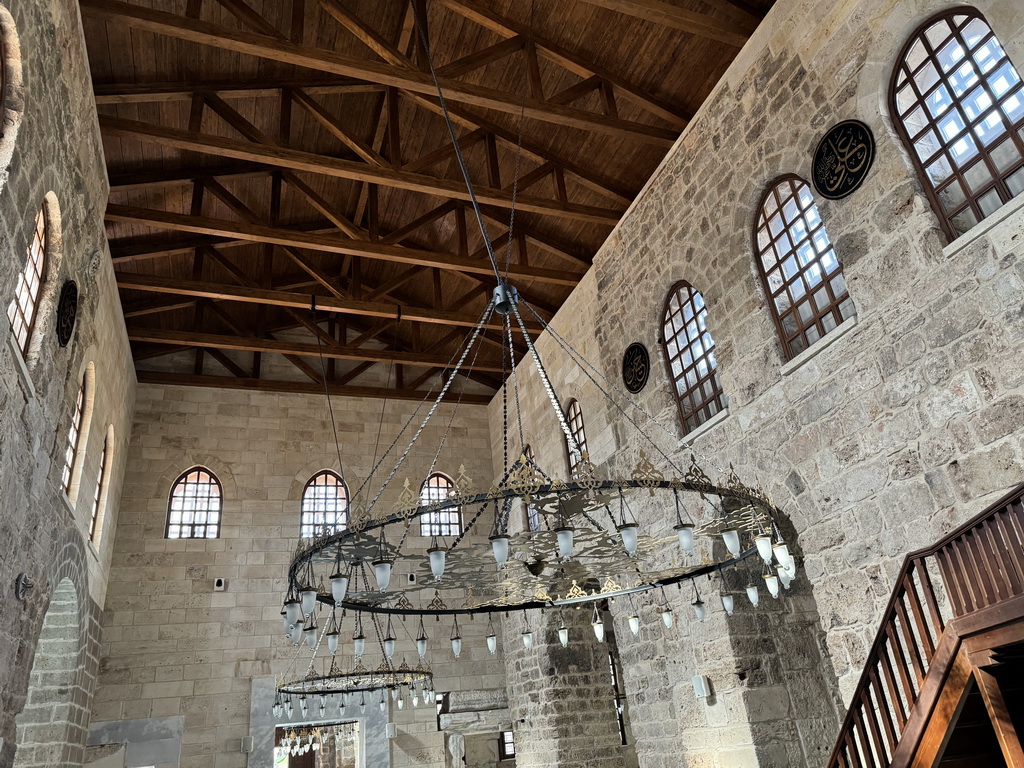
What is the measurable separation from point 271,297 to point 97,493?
311 cm

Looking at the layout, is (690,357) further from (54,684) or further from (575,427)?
(54,684)

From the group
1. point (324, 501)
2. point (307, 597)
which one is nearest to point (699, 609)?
point (307, 597)

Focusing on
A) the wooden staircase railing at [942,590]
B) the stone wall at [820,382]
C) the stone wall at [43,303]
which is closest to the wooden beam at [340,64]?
the stone wall at [43,303]

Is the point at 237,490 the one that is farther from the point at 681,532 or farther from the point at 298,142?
the point at 681,532

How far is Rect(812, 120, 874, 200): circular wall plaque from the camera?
4.65 metres

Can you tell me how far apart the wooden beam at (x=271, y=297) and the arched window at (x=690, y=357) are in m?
2.09

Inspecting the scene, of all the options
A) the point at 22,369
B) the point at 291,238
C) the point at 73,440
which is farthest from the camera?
the point at 291,238

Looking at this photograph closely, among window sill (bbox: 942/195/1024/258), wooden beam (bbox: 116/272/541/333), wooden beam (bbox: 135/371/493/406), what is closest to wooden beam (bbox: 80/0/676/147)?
wooden beam (bbox: 116/272/541/333)

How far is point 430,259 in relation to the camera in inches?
323

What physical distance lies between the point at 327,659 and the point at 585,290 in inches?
236

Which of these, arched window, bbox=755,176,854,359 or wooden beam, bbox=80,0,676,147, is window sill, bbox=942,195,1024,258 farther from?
wooden beam, bbox=80,0,676,147

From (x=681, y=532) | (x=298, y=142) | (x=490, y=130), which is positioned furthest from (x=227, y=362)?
(x=681, y=532)

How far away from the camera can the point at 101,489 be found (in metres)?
8.64

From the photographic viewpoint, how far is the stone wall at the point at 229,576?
8.88 m
